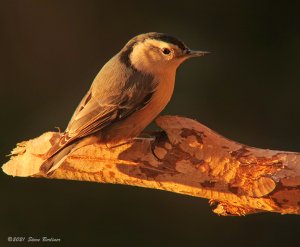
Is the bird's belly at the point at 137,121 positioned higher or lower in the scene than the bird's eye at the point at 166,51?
lower

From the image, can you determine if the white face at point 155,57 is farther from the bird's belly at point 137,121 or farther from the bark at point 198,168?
the bark at point 198,168

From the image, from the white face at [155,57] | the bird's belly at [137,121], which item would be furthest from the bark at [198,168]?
the white face at [155,57]

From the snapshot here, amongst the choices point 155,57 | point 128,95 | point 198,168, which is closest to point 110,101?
point 128,95

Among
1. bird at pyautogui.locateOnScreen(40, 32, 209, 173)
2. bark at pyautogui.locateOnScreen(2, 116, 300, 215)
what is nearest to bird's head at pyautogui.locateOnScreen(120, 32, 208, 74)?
bird at pyautogui.locateOnScreen(40, 32, 209, 173)

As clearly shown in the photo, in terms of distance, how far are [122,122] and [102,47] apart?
1.52 meters

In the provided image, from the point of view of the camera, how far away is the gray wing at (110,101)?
195cm

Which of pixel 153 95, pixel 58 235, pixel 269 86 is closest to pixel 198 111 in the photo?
pixel 269 86

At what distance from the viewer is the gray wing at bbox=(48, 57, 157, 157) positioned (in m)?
1.95

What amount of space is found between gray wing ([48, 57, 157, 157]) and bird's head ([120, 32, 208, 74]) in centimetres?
3

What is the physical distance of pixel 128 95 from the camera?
6.57ft

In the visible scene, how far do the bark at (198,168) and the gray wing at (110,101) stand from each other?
0.10 m

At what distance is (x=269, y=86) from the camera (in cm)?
329

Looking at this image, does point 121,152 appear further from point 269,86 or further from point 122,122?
point 269,86

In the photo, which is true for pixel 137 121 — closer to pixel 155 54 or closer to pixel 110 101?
pixel 110 101
